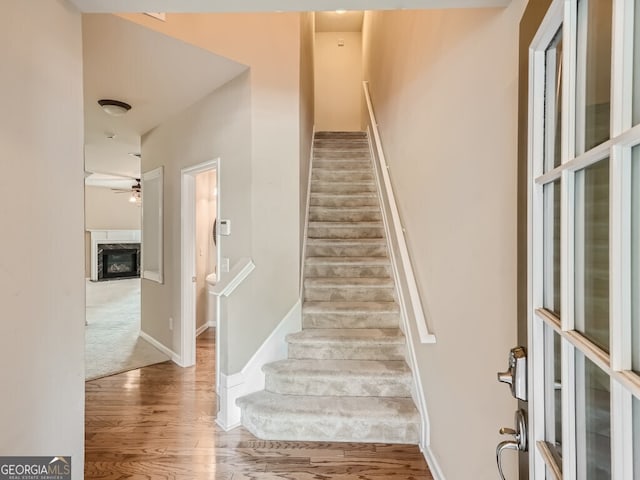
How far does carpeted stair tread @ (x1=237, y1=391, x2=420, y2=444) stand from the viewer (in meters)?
2.05

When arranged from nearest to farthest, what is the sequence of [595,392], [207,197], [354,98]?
1. [595,392]
2. [207,197]
3. [354,98]

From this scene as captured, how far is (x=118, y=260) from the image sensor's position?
9.77 meters

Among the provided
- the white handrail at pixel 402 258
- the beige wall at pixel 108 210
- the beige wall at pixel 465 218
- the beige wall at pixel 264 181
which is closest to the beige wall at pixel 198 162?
the beige wall at pixel 264 181

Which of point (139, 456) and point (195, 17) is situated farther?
point (195, 17)

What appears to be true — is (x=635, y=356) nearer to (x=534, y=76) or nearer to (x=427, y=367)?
(x=534, y=76)

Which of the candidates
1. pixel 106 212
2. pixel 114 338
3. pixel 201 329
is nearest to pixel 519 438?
pixel 201 329

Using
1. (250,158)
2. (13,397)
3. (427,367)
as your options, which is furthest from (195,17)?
(427,367)

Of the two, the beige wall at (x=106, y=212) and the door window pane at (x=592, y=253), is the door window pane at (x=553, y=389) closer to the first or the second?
the door window pane at (x=592, y=253)

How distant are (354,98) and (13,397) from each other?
21.2 ft

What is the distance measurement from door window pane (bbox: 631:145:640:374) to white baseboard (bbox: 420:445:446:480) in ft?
5.37

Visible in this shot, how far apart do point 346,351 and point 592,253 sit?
2093 mm

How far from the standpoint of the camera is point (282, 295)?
2.64 metres

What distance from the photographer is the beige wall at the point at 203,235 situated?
456 centimetres

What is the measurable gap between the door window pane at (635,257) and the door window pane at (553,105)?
272mm
